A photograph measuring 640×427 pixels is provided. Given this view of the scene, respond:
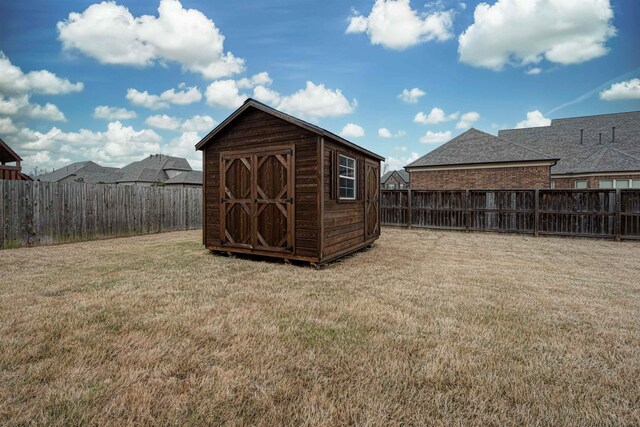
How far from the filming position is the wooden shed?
20.9 feet

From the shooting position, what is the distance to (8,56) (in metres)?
12.6

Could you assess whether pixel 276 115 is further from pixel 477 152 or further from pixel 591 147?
pixel 591 147

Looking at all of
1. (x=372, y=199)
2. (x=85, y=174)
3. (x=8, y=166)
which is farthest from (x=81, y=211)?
(x=85, y=174)

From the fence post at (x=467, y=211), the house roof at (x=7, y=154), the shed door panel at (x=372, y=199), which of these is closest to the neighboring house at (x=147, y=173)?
the house roof at (x=7, y=154)

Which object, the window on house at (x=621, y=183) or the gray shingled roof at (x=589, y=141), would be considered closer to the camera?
the window on house at (x=621, y=183)

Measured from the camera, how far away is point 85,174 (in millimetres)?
48156

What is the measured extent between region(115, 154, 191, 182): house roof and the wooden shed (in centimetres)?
4108

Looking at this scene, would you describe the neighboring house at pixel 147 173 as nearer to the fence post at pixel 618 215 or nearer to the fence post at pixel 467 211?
the fence post at pixel 467 211

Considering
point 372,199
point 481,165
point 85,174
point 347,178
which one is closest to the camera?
point 347,178

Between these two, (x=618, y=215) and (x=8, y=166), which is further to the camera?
(x=8, y=166)

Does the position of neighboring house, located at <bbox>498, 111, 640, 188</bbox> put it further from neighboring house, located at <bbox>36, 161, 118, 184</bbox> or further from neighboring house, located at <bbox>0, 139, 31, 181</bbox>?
neighboring house, located at <bbox>36, 161, 118, 184</bbox>

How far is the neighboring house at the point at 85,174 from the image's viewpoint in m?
46.4

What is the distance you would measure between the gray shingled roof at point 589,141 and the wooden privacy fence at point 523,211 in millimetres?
11923

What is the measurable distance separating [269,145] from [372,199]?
3.97 m
